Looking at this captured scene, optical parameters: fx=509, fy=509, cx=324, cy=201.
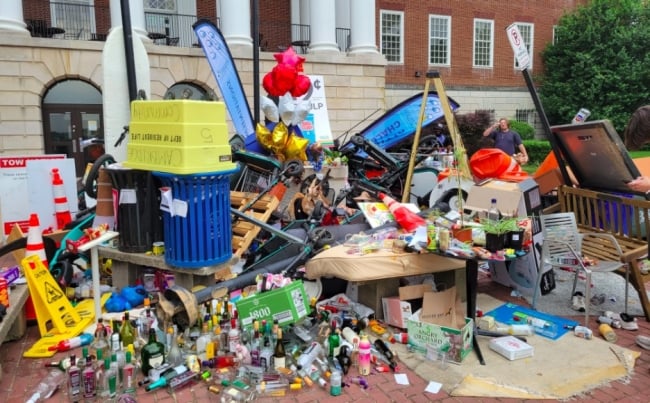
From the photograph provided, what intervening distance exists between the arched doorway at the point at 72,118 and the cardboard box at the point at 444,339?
39.5ft

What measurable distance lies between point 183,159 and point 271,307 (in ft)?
5.06

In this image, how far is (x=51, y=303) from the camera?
4.34 meters

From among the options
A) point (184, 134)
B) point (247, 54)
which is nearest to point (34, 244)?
point (184, 134)

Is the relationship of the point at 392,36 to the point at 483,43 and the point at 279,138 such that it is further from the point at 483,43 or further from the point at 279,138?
the point at 279,138

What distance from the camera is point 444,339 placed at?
3.87m

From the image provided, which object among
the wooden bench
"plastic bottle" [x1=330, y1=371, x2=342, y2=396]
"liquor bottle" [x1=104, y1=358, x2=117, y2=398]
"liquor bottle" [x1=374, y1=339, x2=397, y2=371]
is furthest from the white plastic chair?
"liquor bottle" [x1=104, y1=358, x2=117, y2=398]

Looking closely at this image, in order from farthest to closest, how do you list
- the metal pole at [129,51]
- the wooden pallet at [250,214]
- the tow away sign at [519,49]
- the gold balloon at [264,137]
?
Answer: the gold balloon at [264,137], the metal pole at [129,51], the tow away sign at [519,49], the wooden pallet at [250,214]

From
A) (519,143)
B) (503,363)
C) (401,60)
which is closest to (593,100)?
(401,60)

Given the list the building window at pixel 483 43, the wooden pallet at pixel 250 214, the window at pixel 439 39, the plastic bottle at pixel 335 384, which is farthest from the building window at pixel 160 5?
the plastic bottle at pixel 335 384

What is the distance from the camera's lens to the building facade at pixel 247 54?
13.0m

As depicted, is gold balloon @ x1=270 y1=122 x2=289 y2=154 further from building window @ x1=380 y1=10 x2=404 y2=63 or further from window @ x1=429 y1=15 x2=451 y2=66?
window @ x1=429 y1=15 x2=451 y2=66

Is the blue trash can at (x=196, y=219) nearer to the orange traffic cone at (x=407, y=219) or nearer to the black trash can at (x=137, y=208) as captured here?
the black trash can at (x=137, y=208)

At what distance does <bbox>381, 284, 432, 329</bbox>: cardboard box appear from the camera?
14.5ft

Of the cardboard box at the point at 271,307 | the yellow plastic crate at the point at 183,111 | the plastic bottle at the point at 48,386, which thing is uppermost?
the yellow plastic crate at the point at 183,111
